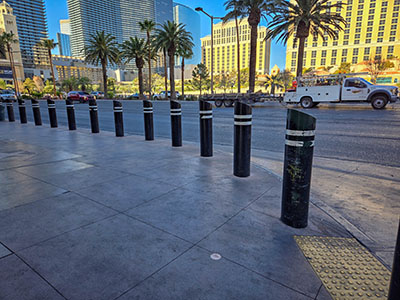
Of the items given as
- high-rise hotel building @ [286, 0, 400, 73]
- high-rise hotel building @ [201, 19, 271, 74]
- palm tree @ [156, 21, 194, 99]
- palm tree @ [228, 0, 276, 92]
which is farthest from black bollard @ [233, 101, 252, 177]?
high-rise hotel building @ [201, 19, 271, 74]

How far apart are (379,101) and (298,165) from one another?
18.9 m

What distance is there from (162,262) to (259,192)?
6.86 ft

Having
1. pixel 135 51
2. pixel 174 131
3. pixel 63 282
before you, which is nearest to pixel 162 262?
pixel 63 282

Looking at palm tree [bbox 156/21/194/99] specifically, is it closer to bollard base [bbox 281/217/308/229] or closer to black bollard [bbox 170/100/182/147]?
black bollard [bbox 170/100/182/147]

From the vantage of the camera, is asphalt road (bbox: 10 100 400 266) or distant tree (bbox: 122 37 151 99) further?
distant tree (bbox: 122 37 151 99)

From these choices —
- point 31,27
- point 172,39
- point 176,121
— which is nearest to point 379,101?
point 176,121

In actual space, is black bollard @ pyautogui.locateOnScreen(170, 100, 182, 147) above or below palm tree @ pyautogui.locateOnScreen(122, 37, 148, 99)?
below

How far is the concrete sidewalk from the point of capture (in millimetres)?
2100

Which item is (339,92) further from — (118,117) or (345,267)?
(345,267)

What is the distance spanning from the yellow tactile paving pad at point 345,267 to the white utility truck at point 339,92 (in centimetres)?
1887

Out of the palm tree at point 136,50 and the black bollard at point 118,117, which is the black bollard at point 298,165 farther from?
the palm tree at point 136,50

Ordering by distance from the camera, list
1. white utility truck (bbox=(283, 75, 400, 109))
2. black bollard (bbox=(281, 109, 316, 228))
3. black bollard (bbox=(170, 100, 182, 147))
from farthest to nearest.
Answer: white utility truck (bbox=(283, 75, 400, 109)) < black bollard (bbox=(170, 100, 182, 147)) < black bollard (bbox=(281, 109, 316, 228))

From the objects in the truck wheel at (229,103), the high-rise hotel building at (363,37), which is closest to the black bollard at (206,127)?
the truck wheel at (229,103)

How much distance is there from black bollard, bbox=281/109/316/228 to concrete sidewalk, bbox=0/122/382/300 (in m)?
0.19
